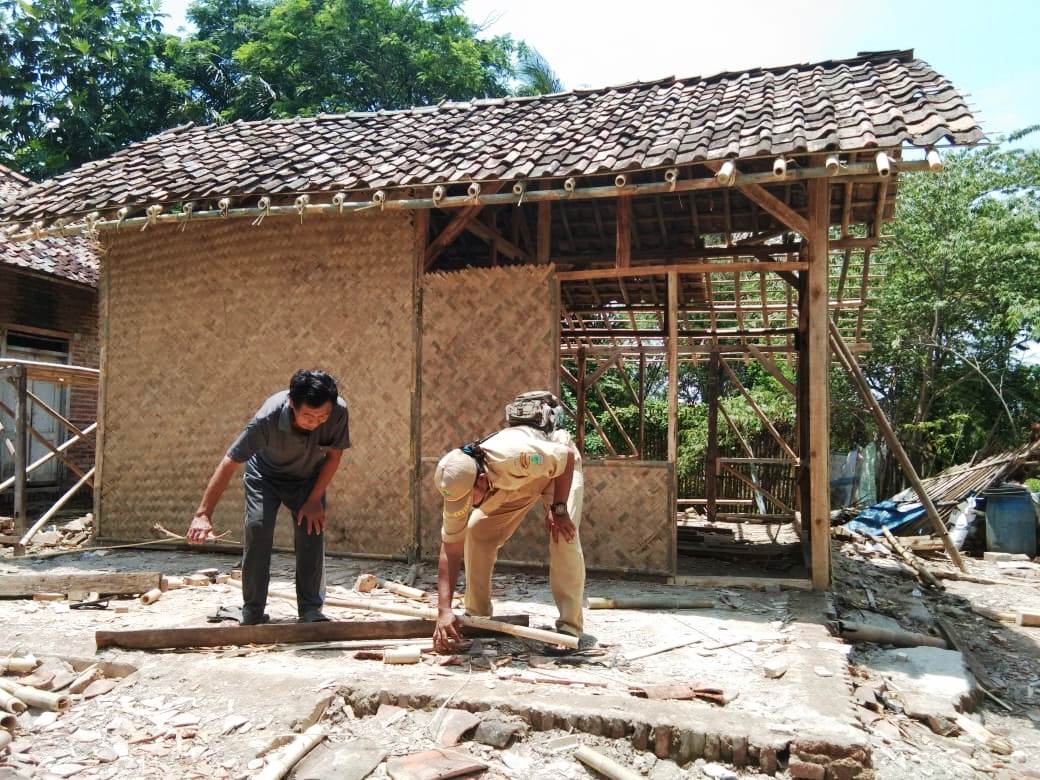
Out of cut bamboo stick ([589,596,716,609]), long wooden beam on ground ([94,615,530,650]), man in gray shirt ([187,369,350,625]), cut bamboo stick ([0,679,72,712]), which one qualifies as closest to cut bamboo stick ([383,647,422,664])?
long wooden beam on ground ([94,615,530,650])

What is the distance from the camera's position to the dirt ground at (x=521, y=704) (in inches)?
116

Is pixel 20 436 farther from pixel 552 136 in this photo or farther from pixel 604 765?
pixel 604 765

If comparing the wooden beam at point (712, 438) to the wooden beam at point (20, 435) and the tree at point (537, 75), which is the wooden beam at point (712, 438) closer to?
the wooden beam at point (20, 435)

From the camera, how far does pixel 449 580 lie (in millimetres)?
3775

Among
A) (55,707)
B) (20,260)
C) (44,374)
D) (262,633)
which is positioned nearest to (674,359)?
(262,633)

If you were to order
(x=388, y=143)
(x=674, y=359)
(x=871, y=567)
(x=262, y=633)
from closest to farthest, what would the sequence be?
(x=262, y=633) < (x=674, y=359) < (x=388, y=143) < (x=871, y=567)

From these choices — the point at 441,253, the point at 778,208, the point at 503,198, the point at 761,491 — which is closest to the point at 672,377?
the point at 778,208

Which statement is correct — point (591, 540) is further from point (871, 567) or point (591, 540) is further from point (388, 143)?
point (388, 143)

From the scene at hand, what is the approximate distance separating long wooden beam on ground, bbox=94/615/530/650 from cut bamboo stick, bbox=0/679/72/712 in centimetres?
52

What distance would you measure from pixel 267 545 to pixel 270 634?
50cm

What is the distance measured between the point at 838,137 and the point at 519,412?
9.57 ft

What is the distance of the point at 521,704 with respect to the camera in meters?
3.17

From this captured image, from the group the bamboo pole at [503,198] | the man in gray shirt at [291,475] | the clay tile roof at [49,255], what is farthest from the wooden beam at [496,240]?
the clay tile roof at [49,255]

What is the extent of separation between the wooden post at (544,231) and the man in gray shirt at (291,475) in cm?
288
